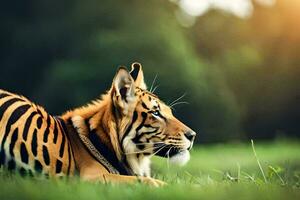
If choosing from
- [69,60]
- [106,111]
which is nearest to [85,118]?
[106,111]

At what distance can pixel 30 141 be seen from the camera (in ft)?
25.9

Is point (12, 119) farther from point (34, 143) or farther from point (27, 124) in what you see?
point (34, 143)

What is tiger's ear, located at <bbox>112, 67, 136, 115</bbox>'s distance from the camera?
26.6 ft

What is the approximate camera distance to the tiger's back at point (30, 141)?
7.77 metres

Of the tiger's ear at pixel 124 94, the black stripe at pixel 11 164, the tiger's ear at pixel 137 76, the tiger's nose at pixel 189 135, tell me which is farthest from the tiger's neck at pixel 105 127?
the black stripe at pixel 11 164

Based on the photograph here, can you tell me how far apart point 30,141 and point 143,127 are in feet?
3.26

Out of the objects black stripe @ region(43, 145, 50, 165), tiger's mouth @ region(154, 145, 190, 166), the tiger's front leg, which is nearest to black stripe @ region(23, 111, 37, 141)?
black stripe @ region(43, 145, 50, 165)

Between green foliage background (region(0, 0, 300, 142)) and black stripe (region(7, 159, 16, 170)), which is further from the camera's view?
green foliage background (region(0, 0, 300, 142))

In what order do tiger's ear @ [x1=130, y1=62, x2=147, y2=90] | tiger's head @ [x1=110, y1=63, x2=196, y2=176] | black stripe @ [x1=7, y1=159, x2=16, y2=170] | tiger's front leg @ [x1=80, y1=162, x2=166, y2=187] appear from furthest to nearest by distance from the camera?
tiger's ear @ [x1=130, y1=62, x2=147, y2=90], tiger's head @ [x1=110, y1=63, x2=196, y2=176], black stripe @ [x1=7, y1=159, x2=16, y2=170], tiger's front leg @ [x1=80, y1=162, x2=166, y2=187]

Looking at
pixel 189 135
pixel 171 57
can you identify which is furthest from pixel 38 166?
pixel 171 57

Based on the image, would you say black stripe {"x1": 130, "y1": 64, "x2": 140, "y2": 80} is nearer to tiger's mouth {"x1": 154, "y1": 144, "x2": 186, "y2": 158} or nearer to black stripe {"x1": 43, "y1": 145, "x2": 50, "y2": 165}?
tiger's mouth {"x1": 154, "y1": 144, "x2": 186, "y2": 158}

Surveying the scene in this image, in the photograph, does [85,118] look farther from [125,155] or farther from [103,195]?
[103,195]

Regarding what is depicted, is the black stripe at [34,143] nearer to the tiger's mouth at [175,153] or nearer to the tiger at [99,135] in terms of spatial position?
the tiger at [99,135]

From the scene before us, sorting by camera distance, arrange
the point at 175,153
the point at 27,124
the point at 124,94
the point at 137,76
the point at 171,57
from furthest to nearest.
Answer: the point at 171,57 < the point at 137,76 < the point at 175,153 < the point at 124,94 < the point at 27,124
